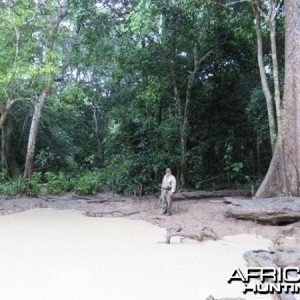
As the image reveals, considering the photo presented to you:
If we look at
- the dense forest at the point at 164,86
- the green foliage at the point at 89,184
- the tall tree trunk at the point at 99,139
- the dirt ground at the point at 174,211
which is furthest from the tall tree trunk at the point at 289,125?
the tall tree trunk at the point at 99,139

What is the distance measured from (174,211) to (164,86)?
644 centimetres

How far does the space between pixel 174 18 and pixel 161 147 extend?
16.8 feet

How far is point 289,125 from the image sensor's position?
9719mm

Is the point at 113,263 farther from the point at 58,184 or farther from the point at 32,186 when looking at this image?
the point at 58,184

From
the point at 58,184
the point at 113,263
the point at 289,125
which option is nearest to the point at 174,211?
the point at 289,125

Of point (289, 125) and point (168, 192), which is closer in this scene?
point (289, 125)

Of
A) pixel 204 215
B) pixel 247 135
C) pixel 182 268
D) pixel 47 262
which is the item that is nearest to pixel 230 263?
pixel 182 268

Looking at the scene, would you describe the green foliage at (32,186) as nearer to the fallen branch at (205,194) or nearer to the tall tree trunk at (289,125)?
the fallen branch at (205,194)

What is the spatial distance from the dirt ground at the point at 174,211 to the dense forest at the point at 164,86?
4.40ft

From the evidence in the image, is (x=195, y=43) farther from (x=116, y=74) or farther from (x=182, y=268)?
(x=182, y=268)

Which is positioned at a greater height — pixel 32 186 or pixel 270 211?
pixel 32 186

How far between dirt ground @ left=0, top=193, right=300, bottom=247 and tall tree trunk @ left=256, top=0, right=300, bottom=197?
5.32ft

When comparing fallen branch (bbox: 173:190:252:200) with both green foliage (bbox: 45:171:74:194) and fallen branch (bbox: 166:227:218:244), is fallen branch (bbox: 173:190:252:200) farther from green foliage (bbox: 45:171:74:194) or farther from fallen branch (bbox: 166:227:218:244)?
green foliage (bbox: 45:171:74:194)

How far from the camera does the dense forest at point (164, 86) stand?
1273cm
